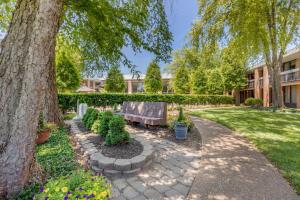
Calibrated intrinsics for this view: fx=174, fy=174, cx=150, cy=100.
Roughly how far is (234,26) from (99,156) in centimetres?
835

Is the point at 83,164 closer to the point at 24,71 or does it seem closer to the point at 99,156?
the point at 99,156

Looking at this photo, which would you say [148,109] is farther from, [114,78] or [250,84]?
[250,84]

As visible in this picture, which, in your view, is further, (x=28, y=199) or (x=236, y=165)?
(x=236, y=165)

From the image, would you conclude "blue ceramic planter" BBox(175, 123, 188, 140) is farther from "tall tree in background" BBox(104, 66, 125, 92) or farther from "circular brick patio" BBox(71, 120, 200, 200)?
"tall tree in background" BBox(104, 66, 125, 92)

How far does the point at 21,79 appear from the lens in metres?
2.37

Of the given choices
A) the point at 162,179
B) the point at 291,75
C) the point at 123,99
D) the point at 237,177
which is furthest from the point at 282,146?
the point at 291,75

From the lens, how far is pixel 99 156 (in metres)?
3.91

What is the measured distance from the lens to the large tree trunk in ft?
7.73

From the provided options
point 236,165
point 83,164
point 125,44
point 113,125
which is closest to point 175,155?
point 236,165

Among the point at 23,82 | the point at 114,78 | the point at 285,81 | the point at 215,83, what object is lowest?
the point at 23,82

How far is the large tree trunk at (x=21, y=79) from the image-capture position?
236 centimetres

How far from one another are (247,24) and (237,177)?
7168 millimetres

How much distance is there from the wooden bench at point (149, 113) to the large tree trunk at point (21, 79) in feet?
16.5

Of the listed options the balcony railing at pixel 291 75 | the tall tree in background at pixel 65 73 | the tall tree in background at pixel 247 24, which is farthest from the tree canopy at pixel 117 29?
the balcony railing at pixel 291 75
